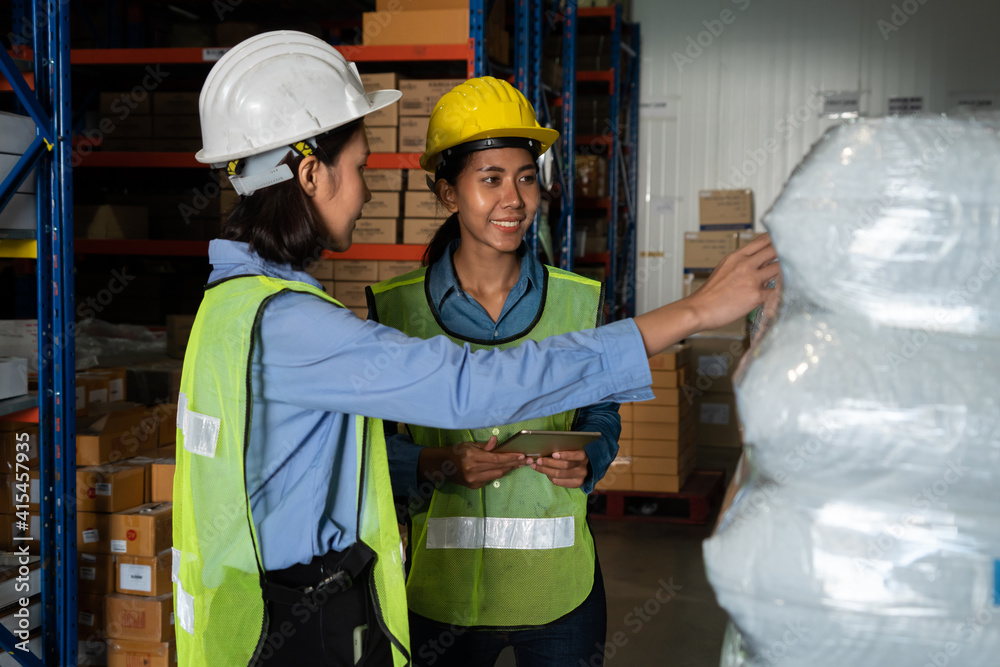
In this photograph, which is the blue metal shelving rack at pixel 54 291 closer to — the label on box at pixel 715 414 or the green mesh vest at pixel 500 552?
the green mesh vest at pixel 500 552

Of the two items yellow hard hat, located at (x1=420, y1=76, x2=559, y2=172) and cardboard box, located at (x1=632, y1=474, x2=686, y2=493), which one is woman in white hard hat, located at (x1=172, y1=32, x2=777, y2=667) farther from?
cardboard box, located at (x1=632, y1=474, x2=686, y2=493)

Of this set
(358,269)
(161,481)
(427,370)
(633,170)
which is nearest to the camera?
(427,370)

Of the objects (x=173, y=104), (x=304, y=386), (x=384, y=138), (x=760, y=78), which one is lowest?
(x=304, y=386)

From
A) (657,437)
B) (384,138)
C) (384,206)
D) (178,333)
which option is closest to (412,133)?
(384,138)

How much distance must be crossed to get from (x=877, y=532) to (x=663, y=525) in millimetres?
5631

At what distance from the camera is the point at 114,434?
356 centimetres

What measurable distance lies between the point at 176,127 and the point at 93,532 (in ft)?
10.4

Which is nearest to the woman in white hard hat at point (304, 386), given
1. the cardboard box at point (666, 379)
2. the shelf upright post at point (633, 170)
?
the cardboard box at point (666, 379)

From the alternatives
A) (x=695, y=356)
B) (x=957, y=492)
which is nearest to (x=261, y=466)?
(x=957, y=492)

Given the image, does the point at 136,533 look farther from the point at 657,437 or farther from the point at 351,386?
the point at 657,437

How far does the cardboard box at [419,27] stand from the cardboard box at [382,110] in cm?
17

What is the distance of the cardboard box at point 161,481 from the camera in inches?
139

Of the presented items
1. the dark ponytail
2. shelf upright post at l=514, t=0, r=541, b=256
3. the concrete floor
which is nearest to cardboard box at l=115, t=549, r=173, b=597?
the concrete floor

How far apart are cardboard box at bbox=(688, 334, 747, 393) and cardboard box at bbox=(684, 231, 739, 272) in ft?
3.65
